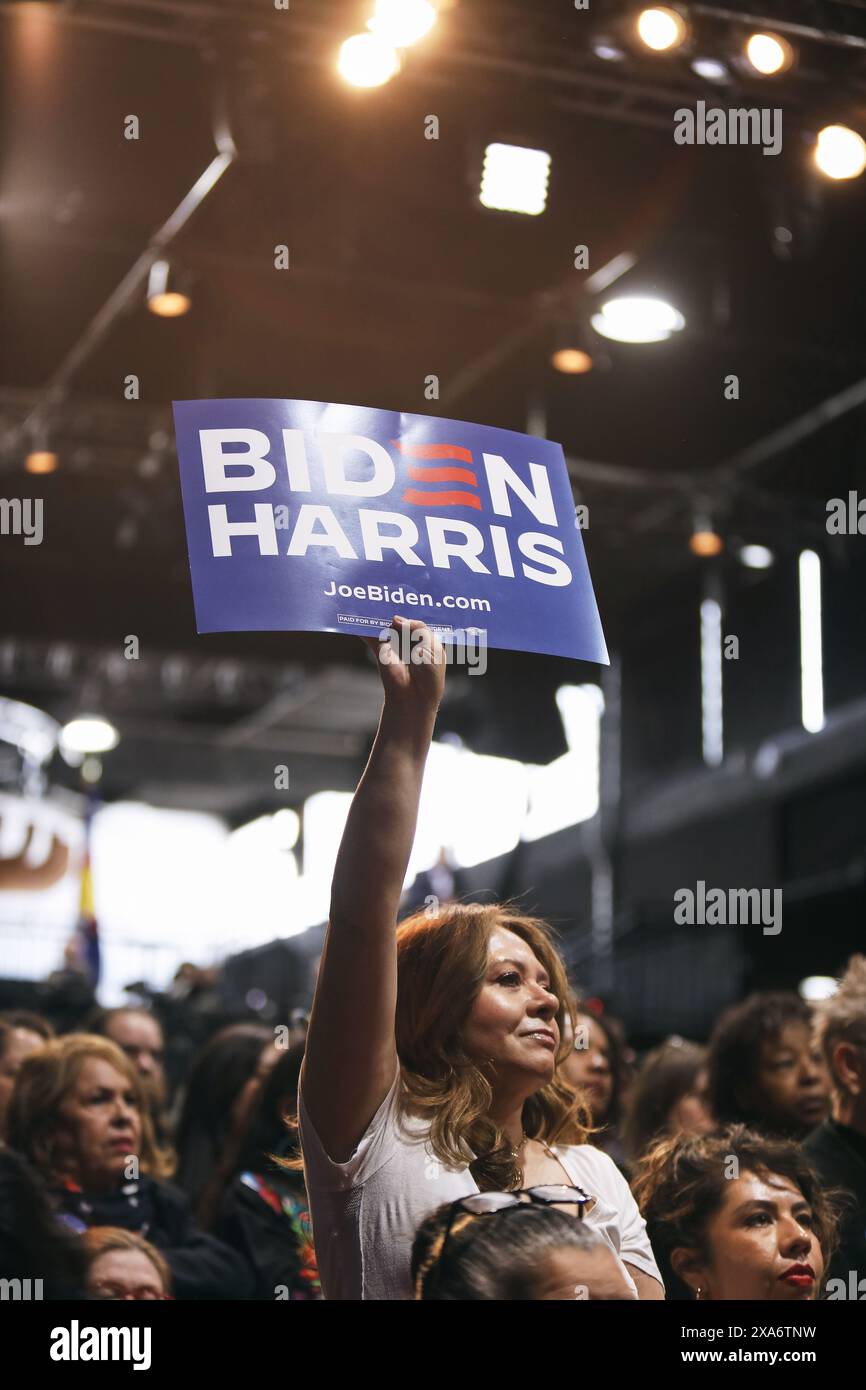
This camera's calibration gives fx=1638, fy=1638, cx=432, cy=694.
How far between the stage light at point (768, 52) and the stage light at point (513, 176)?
36.7 inches

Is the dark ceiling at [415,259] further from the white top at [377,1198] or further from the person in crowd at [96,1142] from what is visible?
the white top at [377,1198]

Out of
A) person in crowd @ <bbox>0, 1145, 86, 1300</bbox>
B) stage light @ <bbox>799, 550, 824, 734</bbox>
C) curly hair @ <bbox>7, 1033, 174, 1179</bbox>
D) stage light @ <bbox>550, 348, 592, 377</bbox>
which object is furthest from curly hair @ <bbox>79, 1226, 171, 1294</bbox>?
stage light @ <bbox>799, 550, 824, 734</bbox>

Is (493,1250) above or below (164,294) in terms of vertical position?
below

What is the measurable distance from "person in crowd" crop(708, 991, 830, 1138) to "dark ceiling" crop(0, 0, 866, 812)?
84.0 inches

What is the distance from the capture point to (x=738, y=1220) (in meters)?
2.09

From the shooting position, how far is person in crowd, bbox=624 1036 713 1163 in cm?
357

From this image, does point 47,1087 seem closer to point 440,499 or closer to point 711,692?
point 440,499

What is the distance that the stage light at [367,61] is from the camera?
4645 mm

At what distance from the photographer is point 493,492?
194cm

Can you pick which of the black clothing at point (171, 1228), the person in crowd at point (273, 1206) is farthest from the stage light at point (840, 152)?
the black clothing at point (171, 1228)

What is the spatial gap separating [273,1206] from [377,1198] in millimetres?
1584

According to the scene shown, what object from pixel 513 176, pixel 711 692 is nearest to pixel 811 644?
pixel 711 692

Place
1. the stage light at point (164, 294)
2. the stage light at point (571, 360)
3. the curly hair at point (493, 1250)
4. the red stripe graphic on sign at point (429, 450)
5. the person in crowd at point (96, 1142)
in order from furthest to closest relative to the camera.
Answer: the stage light at point (571, 360) → the stage light at point (164, 294) → the person in crowd at point (96, 1142) → the red stripe graphic on sign at point (429, 450) → the curly hair at point (493, 1250)
